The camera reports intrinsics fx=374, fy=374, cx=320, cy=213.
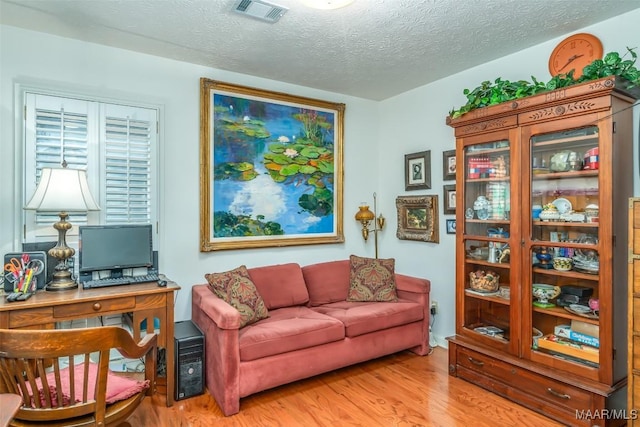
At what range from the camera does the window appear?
2.65 meters

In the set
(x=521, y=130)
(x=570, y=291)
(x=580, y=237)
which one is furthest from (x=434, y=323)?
(x=521, y=130)

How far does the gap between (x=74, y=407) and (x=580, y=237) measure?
9.45 ft

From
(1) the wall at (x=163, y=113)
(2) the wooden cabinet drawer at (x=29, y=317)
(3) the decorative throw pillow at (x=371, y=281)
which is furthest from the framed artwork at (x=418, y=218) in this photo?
(2) the wooden cabinet drawer at (x=29, y=317)

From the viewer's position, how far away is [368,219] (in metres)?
4.06

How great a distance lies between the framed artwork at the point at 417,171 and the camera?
12.4 ft

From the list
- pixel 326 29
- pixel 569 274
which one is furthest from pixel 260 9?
pixel 569 274

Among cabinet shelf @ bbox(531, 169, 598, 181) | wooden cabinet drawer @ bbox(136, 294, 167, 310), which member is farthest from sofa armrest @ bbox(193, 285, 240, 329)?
cabinet shelf @ bbox(531, 169, 598, 181)

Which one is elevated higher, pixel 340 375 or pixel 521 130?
pixel 521 130

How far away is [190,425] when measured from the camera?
7.59 feet

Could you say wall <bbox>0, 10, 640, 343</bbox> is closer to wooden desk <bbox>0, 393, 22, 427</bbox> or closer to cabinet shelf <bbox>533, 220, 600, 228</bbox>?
cabinet shelf <bbox>533, 220, 600, 228</bbox>

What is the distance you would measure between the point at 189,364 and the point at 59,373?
1146 millimetres

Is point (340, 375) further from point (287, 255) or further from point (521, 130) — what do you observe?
point (521, 130)

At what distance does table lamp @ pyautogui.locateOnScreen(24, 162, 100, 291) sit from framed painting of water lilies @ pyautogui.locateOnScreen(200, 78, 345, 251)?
3.30ft

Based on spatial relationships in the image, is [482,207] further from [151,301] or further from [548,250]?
[151,301]
